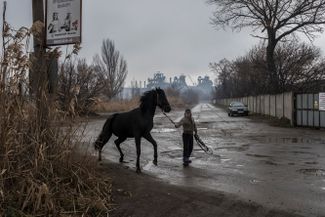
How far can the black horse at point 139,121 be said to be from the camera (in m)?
11.7

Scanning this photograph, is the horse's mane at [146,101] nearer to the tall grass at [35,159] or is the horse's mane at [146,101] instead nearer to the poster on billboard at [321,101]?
the tall grass at [35,159]

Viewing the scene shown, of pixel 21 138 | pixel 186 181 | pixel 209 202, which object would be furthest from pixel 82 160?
pixel 186 181

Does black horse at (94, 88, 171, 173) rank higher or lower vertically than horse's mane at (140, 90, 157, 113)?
lower

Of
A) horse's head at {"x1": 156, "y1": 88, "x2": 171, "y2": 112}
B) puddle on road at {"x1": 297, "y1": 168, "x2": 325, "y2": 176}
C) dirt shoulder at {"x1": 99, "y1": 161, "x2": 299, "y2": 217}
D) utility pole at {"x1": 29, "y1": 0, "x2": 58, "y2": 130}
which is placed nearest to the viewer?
dirt shoulder at {"x1": 99, "y1": 161, "x2": 299, "y2": 217}

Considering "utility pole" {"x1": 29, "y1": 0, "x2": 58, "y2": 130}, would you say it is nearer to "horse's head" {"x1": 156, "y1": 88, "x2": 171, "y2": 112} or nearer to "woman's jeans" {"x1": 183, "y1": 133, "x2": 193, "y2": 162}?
"horse's head" {"x1": 156, "y1": 88, "x2": 171, "y2": 112}

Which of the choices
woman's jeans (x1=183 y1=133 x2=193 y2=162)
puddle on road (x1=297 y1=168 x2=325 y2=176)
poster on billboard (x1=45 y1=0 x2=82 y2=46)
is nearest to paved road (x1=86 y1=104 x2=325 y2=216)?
puddle on road (x1=297 y1=168 x2=325 y2=176)

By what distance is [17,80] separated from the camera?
23.3 ft

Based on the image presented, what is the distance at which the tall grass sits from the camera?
626 cm

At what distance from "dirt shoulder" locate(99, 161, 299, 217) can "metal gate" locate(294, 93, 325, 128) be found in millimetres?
19780

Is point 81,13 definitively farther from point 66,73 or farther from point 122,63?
point 122,63

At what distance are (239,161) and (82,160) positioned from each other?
6.73 m

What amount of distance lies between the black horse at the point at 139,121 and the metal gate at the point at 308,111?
55.2ft

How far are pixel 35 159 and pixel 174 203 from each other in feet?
7.19

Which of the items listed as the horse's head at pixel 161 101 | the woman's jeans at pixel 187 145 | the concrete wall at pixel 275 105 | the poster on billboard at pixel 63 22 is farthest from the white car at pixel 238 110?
the poster on billboard at pixel 63 22
